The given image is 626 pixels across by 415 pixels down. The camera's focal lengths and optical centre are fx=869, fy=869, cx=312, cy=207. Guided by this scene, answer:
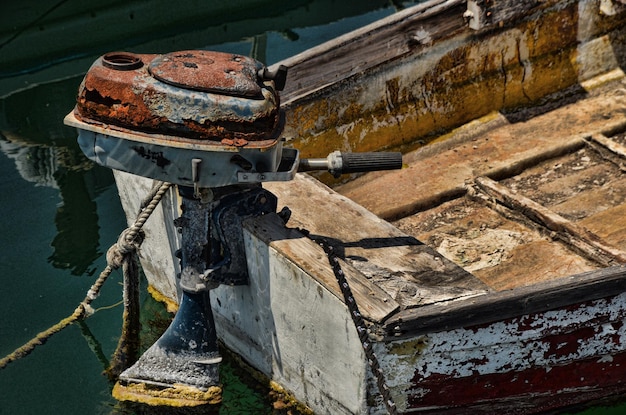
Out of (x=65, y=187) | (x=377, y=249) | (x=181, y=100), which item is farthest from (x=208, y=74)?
(x=65, y=187)

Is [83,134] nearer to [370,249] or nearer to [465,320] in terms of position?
[370,249]

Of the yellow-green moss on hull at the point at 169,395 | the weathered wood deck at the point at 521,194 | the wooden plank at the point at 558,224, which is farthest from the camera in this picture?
the weathered wood deck at the point at 521,194

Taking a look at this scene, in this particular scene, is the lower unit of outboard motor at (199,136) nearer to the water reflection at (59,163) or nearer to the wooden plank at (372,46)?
the wooden plank at (372,46)

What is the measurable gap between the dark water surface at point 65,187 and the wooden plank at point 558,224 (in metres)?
0.77

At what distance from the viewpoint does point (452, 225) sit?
4762 mm

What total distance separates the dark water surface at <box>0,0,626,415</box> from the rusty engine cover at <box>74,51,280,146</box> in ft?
5.33

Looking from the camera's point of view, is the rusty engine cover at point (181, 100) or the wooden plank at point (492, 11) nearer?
the rusty engine cover at point (181, 100)

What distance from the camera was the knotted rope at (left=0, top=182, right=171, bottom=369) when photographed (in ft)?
13.3

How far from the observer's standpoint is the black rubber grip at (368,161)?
373 cm

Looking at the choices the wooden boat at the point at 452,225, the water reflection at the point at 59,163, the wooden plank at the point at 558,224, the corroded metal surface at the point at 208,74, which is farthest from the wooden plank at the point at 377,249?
the water reflection at the point at 59,163

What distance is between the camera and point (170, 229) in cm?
450

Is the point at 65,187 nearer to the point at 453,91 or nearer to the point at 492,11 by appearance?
the point at 453,91

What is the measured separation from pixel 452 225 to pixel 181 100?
196 centimetres

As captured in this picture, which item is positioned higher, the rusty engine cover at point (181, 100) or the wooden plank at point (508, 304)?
the rusty engine cover at point (181, 100)
